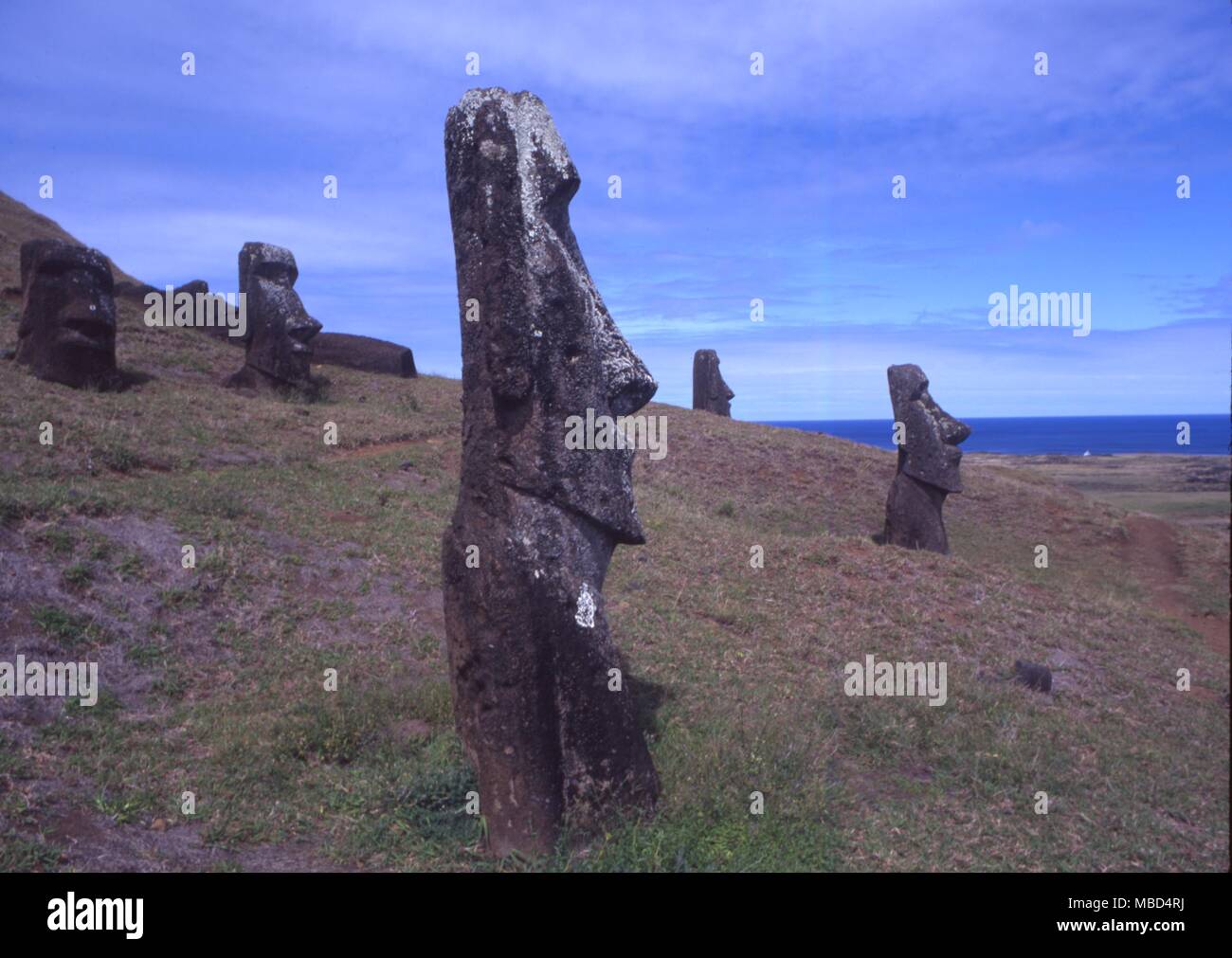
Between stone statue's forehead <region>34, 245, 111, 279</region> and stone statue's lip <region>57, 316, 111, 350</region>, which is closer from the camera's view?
stone statue's lip <region>57, 316, 111, 350</region>

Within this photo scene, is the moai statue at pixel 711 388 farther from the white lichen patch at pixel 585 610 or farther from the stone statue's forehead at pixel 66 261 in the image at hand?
the white lichen patch at pixel 585 610

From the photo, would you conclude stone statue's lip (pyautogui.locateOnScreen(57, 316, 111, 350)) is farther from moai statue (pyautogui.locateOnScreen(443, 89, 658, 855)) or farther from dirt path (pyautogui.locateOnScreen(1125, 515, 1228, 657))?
dirt path (pyautogui.locateOnScreen(1125, 515, 1228, 657))

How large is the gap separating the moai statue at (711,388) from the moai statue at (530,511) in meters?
26.4

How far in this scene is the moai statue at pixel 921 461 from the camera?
637 inches

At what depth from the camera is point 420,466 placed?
1616 centimetres

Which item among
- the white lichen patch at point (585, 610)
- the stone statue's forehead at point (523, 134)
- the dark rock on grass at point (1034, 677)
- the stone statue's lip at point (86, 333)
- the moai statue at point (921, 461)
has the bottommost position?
the dark rock on grass at point (1034, 677)

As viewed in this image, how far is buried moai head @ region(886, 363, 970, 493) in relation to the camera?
16.2 metres

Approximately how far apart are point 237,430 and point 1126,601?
13609 mm

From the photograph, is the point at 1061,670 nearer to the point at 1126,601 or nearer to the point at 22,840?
the point at 1126,601

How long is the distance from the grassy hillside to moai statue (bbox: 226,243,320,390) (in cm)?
340

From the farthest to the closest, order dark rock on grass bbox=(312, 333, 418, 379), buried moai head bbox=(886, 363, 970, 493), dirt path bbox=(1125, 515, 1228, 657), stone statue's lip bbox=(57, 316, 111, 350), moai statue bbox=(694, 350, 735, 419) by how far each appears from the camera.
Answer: moai statue bbox=(694, 350, 735, 419) → dark rock on grass bbox=(312, 333, 418, 379) → stone statue's lip bbox=(57, 316, 111, 350) → buried moai head bbox=(886, 363, 970, 493) → dirt path bbox=(1125, 515, 1228, 657)

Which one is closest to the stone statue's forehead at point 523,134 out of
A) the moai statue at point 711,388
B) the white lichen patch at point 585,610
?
the white lichen patch at point 585,610

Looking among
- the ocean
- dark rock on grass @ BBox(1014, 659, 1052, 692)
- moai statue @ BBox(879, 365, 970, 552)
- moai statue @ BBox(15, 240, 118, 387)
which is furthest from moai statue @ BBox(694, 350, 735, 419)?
dark rock on grass @ BBox(1014, 659, 1052, 692)

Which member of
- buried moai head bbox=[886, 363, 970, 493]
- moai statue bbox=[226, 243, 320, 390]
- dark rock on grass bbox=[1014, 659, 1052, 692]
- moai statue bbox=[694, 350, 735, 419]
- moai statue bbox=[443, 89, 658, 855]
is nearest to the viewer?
moai statue bbox=[443, 89, 658, 855]
